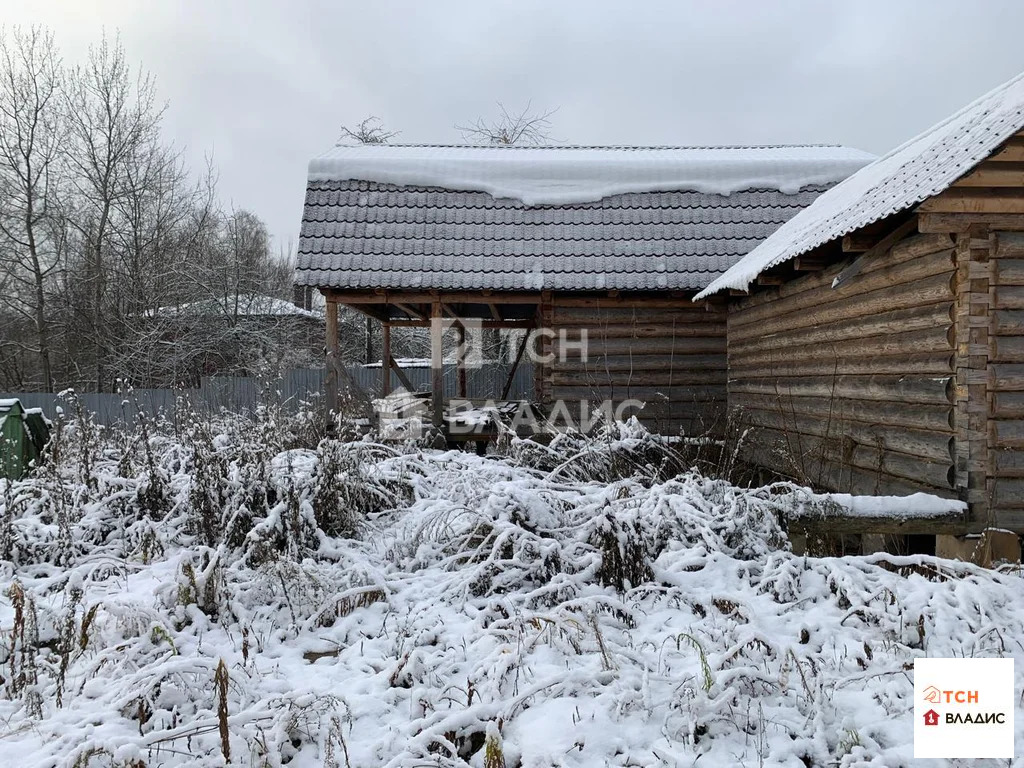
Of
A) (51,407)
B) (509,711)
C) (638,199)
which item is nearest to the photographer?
(509,711)

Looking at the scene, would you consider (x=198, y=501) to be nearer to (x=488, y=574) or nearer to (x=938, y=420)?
(x=488, y=574)

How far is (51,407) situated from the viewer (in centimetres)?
1714

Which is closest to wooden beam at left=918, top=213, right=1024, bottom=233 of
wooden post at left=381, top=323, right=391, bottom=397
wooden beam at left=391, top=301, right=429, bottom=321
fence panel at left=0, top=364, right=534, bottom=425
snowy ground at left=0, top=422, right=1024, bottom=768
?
snowy ground at left=0, top=422, right=1024, bottom=768

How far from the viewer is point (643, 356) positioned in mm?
9758

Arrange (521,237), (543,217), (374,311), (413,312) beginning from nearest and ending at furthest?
(521,237), (543,217), (374,311), (413,312)

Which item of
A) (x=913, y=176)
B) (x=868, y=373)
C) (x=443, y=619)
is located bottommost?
(x=443, y=619)

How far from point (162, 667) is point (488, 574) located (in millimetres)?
1948

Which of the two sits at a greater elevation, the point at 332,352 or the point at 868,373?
the point at 332,352

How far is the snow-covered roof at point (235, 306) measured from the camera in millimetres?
20203

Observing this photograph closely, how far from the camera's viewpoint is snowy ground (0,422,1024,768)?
2.66m

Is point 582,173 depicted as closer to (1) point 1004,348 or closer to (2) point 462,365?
(2) point 462,365

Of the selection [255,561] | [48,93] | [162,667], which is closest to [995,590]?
[162,667]

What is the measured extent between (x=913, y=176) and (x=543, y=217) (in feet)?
19.4

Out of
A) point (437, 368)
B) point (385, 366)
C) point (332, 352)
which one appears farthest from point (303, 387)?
point (437, 368)
